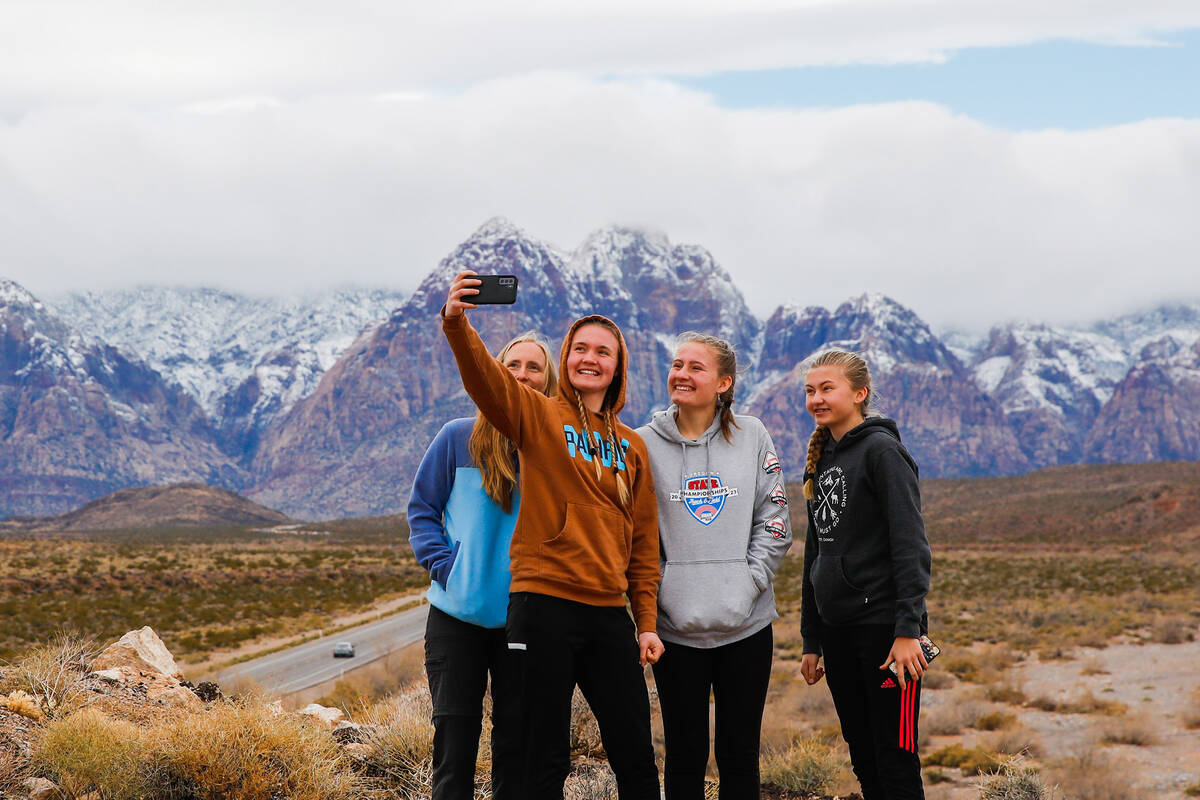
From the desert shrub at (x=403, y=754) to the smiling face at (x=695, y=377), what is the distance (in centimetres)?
268

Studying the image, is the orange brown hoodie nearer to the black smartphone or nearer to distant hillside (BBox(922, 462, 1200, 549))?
the black smartphone

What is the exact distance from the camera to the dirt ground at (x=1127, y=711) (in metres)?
9.88

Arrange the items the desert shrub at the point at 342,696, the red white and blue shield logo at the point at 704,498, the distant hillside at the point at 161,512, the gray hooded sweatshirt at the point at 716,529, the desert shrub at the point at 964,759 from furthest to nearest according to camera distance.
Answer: the distant hillside at the point at 161,512, the desert shrub at the point at 342,696, the desert shrub at the point at 964,759, the red white and blue shield logo at the point at 704,498, the gray hooded sweatshirt at the point at 716,529

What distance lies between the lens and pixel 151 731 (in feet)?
16.5

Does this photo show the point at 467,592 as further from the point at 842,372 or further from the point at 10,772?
the point at 10,772

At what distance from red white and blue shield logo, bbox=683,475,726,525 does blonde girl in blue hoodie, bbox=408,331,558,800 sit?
2.33ft

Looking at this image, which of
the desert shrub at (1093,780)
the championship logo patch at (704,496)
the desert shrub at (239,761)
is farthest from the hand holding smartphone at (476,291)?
the desert shrub at (1093,780)

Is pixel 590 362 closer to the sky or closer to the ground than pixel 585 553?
closer to the sky

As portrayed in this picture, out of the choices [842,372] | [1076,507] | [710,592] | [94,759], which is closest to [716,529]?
[710,592]

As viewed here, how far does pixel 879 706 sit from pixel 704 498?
1081 mm

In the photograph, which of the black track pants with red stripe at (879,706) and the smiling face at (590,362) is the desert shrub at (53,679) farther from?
the black track pants with red stripe at (879,706)

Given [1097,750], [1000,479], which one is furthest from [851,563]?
[1000,479]

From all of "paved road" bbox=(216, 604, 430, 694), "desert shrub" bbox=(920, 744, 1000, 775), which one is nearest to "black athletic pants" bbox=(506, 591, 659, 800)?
"desert shrub" bbox=(920, 744, 1000, 775)

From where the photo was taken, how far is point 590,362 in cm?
365
